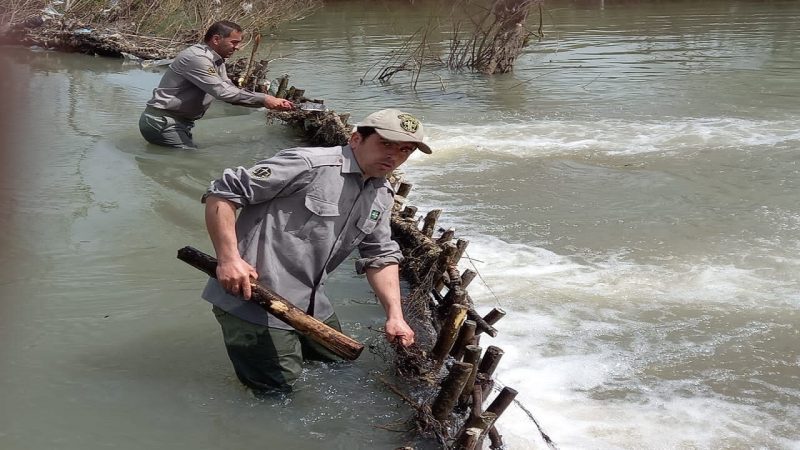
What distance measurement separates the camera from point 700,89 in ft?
47.4

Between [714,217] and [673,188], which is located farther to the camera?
[673,188]

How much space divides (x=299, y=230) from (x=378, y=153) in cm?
48

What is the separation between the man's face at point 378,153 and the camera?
12.0ft

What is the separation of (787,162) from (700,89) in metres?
4.76

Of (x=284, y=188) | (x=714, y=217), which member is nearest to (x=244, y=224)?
(x=284, y=188)

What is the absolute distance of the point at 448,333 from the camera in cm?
438

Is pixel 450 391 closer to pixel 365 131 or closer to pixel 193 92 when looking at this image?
pixel 365 131

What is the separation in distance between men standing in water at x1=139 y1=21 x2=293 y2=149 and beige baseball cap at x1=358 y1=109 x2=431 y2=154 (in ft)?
14.9

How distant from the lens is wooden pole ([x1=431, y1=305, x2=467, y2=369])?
429cm

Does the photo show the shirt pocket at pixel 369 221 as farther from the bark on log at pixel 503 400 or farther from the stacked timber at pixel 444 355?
the bark on log at pixel 503 400

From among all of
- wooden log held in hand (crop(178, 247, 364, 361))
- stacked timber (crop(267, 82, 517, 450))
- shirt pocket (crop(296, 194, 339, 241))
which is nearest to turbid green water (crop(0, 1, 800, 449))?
stacked timber (crop(267, 82, 517, 450))

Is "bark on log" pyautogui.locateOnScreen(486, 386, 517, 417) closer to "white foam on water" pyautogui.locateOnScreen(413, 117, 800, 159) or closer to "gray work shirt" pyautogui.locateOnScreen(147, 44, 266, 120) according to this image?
"gray work shirt" pyautogui.locateOnScreen(147, 44, 266, 120)

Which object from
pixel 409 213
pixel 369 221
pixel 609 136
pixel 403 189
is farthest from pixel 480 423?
pixel 609 136

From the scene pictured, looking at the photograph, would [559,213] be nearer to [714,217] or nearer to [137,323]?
[714,217]
